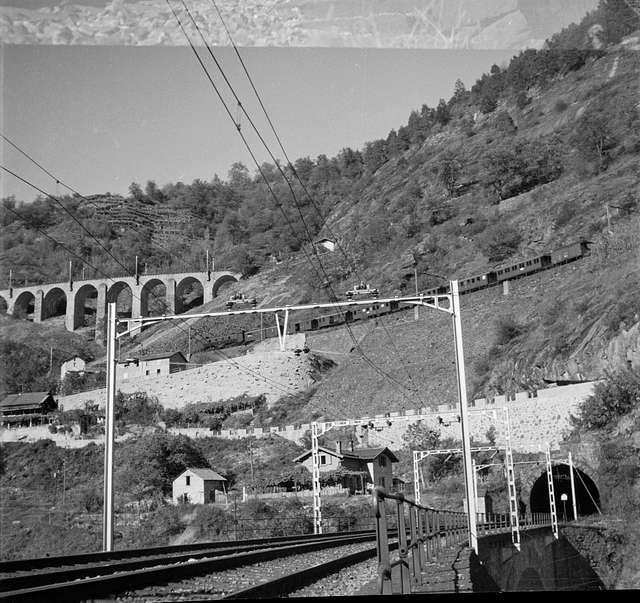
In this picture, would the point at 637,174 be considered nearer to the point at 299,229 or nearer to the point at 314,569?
the point at 299,229

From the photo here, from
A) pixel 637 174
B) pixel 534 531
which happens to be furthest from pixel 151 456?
pixel 637 174

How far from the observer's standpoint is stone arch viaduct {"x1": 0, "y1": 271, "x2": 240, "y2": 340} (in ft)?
146

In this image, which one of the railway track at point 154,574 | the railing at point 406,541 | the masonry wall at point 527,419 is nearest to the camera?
the railing at point 406,541

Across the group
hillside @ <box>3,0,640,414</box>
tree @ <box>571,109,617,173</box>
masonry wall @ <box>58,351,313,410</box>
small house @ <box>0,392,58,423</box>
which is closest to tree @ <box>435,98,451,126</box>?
hillside @ <box>3,0,640,414</box>

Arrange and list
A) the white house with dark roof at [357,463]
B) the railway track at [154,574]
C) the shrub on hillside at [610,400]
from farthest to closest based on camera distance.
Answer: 1. the white house with dark roof at [357,463]
2. the shrub on hillside at [610,400]
3. the railway track at [154,574]

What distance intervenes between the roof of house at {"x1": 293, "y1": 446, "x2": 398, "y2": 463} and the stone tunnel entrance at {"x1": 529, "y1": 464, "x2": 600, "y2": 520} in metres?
6.78

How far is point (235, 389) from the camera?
49000 mm

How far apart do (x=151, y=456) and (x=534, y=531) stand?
19566mm

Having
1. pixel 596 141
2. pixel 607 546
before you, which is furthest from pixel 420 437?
pixel 596 141

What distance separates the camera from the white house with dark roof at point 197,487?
30984 millimetres

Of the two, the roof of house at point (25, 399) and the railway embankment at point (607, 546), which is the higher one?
the roof of house at point (25, 399)

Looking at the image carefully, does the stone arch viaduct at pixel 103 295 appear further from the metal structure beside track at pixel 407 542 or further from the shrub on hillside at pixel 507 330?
the metal structure beside track at pixel 407 542

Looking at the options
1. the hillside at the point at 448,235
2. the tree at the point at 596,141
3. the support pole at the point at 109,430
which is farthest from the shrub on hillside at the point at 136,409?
the support pole at the point at 109,430

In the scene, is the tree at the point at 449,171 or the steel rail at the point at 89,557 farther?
the tree at the point at 449,171
